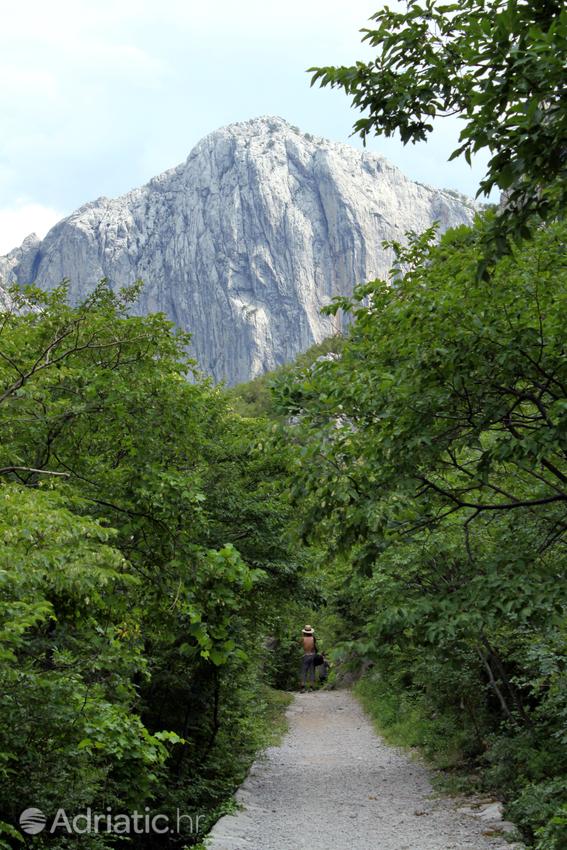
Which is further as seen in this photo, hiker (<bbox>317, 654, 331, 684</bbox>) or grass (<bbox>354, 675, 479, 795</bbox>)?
hiker (<bbox>317, 654, 331, 684</bbox>)

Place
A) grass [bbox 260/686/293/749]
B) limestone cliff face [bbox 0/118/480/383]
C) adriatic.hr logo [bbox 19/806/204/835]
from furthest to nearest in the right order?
limestone cliff face [bbox 0/118/480/383]
grass [bbox 260/686/293/749]
adriatic.hr logo [bbox 19/806/204/835]

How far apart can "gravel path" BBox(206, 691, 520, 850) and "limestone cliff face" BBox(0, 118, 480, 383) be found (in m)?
114

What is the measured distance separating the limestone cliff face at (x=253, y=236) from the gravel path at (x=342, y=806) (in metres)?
114

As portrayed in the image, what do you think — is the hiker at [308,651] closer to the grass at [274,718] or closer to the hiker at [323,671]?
the hiker at [323,671]

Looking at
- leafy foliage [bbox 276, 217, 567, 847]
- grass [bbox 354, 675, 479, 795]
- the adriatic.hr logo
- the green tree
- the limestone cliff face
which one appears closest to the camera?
the green tree

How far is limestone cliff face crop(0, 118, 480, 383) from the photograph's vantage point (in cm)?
13388

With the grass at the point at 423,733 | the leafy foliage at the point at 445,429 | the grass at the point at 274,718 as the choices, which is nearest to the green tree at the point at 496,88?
the leafy foliage at the point at 445,429

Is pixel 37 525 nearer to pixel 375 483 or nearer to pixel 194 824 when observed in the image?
pixel 375 483

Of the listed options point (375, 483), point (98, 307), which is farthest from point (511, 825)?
point (98, 307)

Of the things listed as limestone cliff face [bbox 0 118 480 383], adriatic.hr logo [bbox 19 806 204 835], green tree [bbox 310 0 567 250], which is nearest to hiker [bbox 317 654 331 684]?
adriatic.hr logo [bbox 19 806 204 835]

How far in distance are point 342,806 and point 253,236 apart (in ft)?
446

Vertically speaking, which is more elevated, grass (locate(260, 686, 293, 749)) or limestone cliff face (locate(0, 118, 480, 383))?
limestone cliff face (locate(0, 118, 480, 383))

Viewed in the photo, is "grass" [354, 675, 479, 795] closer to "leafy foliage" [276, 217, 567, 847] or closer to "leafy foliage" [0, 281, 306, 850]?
"leafy foliage" [0, 281, 306, 850]

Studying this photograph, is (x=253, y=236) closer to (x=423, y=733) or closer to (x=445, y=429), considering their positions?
(x=423, y=733)
